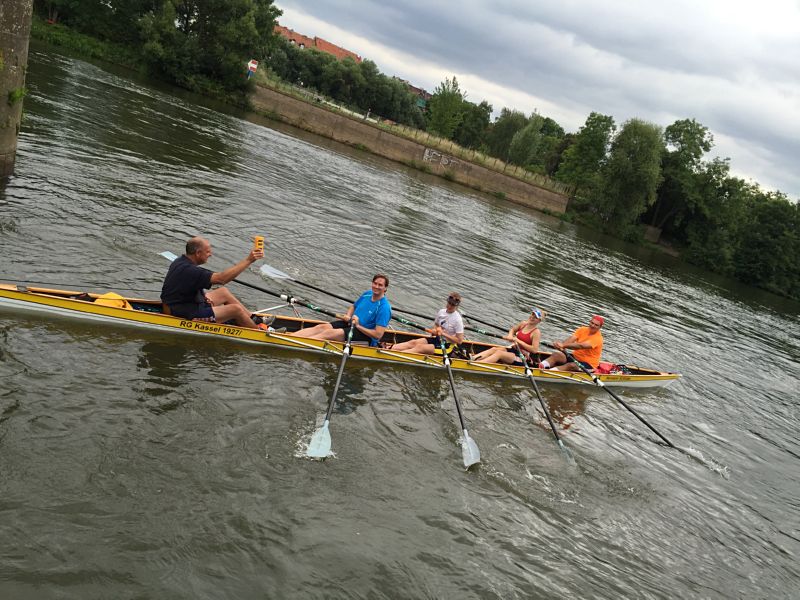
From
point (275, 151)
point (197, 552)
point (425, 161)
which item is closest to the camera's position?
point (197, 552)

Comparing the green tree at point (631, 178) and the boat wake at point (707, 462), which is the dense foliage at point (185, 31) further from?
the boat wake at point (707, 462)

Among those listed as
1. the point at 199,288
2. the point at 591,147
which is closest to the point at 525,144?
the point at 591,147

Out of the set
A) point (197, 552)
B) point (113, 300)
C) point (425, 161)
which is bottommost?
point (197, 552)

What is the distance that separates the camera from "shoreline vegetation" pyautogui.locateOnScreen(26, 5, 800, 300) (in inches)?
1972

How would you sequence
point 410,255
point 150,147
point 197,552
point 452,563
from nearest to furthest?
point 197,552 < point 452,563 < point 410,255 < point 150,147

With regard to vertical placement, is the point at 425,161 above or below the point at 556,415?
above

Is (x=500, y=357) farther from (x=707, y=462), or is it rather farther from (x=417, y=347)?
(x=707, y=462)

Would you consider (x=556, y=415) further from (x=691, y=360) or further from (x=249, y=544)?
(x=691, y=360)

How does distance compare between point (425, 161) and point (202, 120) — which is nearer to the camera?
point (202, 120)

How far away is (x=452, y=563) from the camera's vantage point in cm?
624

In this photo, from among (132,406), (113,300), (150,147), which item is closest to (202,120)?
(150,147)

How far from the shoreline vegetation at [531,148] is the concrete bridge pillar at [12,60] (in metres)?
40.5

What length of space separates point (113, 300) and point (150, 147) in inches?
642

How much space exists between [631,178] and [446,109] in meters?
27.4
